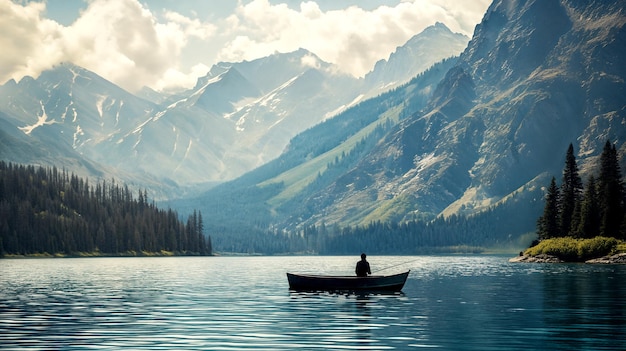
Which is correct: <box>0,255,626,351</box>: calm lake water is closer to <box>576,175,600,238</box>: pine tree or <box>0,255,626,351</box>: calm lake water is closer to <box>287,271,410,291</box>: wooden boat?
<box>287,271,410,291</box>: wooden boat

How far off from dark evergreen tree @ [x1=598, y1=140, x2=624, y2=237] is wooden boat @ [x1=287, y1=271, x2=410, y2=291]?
354 feet

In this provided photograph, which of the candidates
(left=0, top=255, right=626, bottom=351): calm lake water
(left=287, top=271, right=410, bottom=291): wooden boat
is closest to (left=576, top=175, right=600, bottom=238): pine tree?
(left=0, top=255, right=626, bottom=351): calm lake water

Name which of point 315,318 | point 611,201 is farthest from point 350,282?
point 611,201

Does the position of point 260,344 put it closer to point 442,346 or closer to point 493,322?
point 442,346

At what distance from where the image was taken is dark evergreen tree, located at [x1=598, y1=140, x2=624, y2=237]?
19325 cm

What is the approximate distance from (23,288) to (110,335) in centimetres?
5873

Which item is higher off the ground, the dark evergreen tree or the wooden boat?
the dark evergreen tree

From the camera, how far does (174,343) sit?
5616 centimetres

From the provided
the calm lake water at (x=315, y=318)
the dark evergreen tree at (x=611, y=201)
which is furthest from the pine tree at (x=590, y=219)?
the calm lake water at (x=315, y=318)

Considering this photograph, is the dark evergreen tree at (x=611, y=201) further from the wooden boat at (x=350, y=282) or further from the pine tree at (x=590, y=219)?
the wooden boat at (x=350, y=282)

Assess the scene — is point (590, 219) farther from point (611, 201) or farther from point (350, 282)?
point (350, 282)

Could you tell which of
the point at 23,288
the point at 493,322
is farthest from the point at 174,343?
the point at 23,288

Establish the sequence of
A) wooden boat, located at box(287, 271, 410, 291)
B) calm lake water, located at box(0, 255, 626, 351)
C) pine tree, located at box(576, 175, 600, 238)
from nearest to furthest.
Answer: calm lake water, located at box(0, 255, 626, 351) < wooden boat, located at box(287, 271, 410, 291) < pine tree, located at box(576, 175, 600, 238)

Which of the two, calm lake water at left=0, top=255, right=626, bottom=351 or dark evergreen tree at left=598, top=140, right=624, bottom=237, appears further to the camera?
dark evergreen tree at left=598, top=140, right=624, bottom=237
